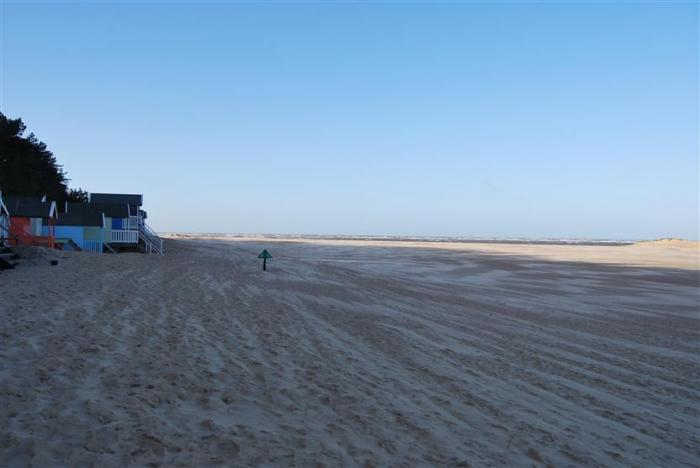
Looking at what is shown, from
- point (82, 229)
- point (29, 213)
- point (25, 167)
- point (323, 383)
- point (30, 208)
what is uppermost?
point (25, 167)

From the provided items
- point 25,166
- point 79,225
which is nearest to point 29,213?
A: point 79,225

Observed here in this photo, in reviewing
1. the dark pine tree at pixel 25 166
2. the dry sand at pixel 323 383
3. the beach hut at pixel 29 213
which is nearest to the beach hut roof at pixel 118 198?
the dark pine tree at pixel 25 166

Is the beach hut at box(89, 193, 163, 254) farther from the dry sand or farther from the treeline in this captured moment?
the dry sand

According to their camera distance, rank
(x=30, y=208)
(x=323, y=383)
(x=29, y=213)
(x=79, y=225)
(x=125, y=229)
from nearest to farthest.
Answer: (x=323, y=383), (x=29, y=213), (x=30, y=208), (x=79, y=225), (x=125, y=229)

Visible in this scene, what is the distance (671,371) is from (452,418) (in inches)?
226

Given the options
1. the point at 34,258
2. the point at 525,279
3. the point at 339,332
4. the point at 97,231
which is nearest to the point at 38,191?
the point at 97,231

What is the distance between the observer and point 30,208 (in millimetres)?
32312

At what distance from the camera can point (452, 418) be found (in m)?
5.79

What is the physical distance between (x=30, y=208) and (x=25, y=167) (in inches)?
736

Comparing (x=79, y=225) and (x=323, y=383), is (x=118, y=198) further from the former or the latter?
(x=323, y=383)

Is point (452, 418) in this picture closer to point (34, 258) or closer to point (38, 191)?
point (34, 258)

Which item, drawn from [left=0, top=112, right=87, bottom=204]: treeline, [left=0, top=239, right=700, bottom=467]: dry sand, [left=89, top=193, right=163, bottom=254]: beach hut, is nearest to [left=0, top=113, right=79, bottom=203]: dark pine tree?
[left=0, top=112, right=87, bottom=204]: treeline

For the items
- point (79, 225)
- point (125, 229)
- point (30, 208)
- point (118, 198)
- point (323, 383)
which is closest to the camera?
point (323, 383)

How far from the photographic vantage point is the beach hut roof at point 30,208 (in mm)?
32156
